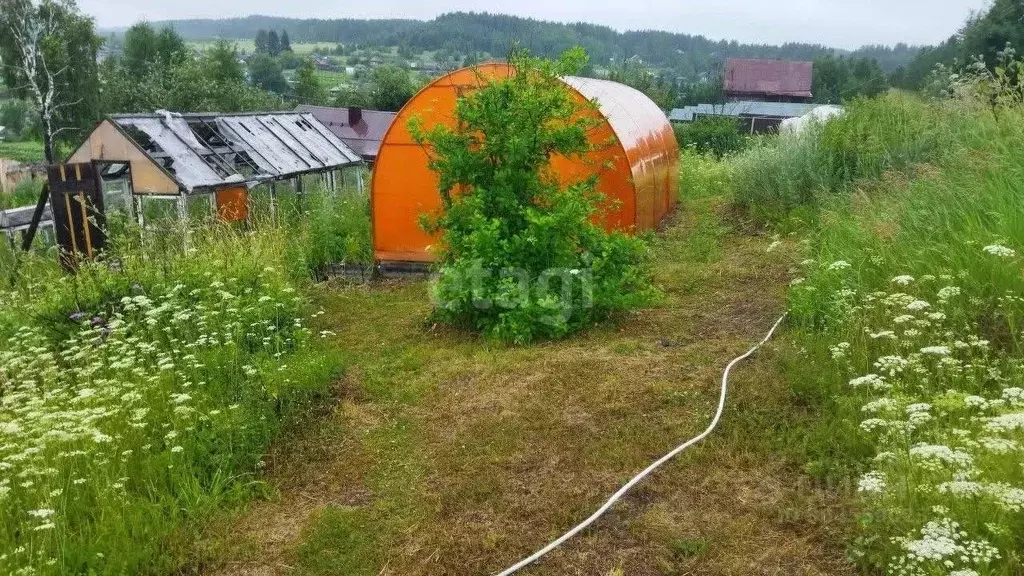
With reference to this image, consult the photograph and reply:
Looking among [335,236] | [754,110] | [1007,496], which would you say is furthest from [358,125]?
[1007,496]

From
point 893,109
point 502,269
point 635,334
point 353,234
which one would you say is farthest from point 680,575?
point 893,109

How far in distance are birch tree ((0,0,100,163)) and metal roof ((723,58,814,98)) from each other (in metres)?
46.6

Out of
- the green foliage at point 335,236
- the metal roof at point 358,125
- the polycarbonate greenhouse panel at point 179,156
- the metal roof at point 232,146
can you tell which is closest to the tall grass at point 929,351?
the green foliage at point 335,236

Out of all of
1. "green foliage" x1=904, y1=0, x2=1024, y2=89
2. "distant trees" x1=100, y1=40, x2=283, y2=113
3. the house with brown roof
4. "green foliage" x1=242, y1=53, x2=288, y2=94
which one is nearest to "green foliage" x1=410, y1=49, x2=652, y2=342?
"green foliage" x1=904, y1=0, x2=1024, y2=89

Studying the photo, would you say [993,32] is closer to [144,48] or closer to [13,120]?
[144,48]

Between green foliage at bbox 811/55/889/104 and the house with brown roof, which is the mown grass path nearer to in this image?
the house with brown roof

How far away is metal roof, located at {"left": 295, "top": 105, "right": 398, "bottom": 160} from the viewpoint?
32.2 metres

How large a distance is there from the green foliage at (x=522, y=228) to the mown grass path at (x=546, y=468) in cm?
31

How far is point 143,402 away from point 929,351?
482cm

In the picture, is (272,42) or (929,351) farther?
(272,42)

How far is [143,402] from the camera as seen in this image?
5.06 meters

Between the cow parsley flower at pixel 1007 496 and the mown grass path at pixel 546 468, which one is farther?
the mown grass path at pixel 546 468

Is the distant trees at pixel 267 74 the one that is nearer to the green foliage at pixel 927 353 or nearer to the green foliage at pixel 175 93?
the green foliage at pixel 175 93

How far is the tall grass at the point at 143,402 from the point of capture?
383 cm
